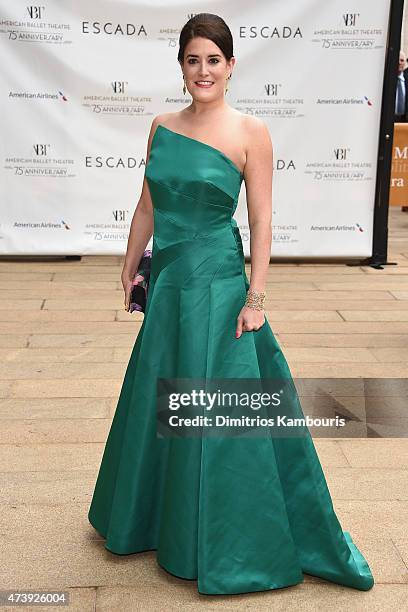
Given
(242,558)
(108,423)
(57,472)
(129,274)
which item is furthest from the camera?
(108,423)

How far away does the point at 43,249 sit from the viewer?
7.81 m

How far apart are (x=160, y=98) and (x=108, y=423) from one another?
387 centimetres

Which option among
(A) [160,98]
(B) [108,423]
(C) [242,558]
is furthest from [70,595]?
(A) [160,98]

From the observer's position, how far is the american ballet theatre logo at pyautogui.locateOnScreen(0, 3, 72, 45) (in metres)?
7.34

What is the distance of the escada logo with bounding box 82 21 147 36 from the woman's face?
15.9 ft

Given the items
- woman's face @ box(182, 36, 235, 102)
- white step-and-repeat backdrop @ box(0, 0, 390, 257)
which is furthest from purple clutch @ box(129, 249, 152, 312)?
white step-and-repeat backdrop @ box(0, 0, 390, 257)

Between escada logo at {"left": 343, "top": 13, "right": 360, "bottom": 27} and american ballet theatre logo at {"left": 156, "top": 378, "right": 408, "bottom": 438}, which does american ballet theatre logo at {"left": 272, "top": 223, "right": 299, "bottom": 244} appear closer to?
Result: escada logo at {"left": 343, "top": 13, "right": 360, "bottom": 27}

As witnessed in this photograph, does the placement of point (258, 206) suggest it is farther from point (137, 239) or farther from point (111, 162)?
point (111, 162)

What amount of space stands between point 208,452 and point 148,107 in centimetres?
516

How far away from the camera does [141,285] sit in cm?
307

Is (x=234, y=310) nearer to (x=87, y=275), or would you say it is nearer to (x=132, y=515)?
(x=132, y=515)

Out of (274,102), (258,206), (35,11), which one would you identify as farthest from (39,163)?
(258,206)

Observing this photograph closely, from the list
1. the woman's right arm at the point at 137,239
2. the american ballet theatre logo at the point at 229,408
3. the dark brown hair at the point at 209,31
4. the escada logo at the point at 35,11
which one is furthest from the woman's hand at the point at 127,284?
the escada logo at the point at 35,11

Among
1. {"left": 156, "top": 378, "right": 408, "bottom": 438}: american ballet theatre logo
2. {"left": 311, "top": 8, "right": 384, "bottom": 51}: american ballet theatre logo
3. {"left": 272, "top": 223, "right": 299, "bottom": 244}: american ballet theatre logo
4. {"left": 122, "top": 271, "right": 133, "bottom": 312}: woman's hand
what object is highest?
{"left": 311, "top": 8, "right": 384, "bottom": 51}: american ballet theatre logo
